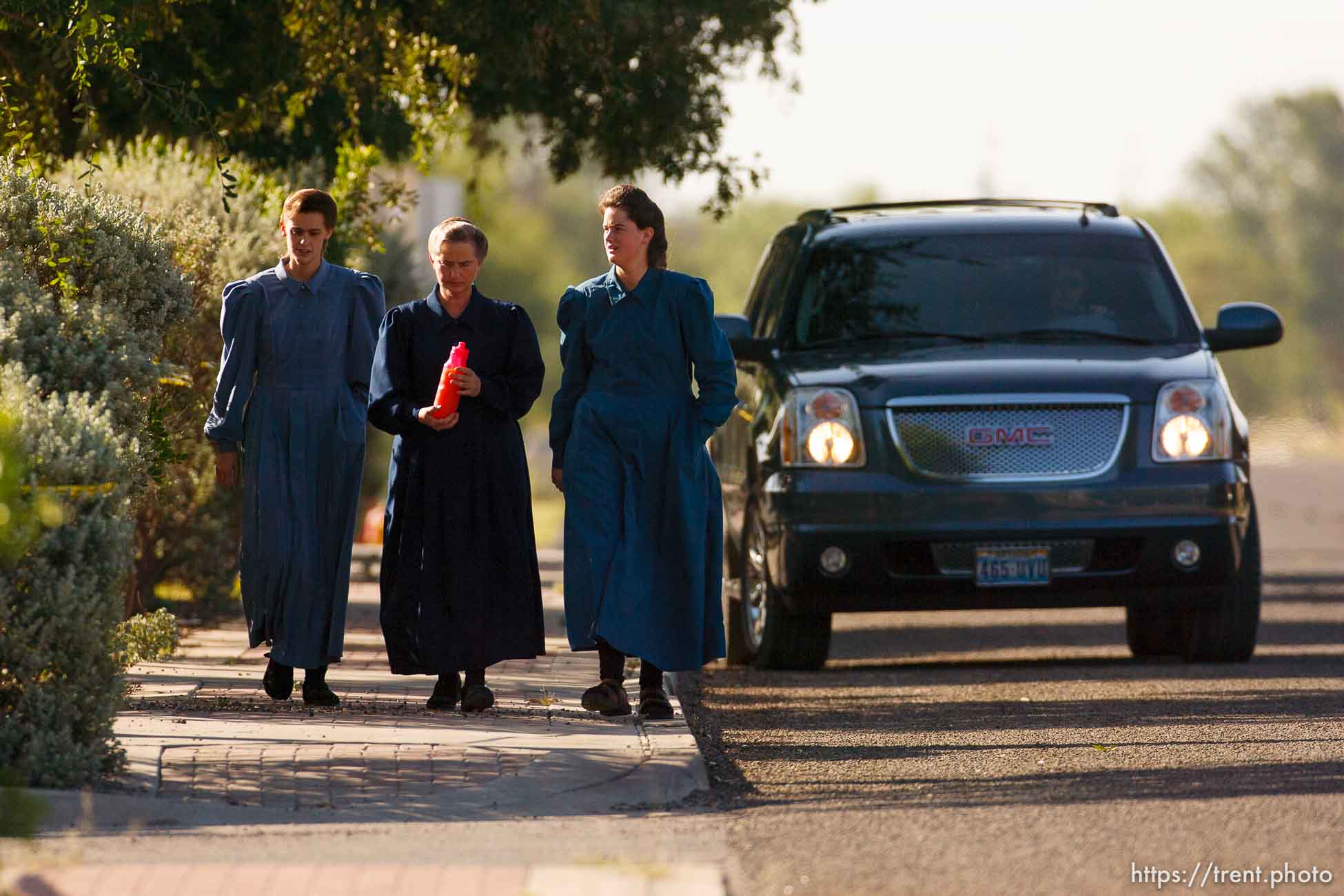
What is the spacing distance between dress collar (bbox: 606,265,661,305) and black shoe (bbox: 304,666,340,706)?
5.80ft

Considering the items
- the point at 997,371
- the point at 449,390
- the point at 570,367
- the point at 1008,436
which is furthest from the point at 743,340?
the point at 449,390

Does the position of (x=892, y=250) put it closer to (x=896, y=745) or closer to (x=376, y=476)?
(x=896, y=745)

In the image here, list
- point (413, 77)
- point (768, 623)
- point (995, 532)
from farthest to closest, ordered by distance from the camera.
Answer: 1. point (413, 77)
2. point (768, 623)
3. point (995, 532)

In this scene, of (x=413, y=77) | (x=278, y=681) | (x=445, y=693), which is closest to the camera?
(x=445, y=693)

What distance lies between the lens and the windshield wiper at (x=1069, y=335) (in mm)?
11062

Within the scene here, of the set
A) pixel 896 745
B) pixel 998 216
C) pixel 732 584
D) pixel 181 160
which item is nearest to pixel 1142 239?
pixel 998 216

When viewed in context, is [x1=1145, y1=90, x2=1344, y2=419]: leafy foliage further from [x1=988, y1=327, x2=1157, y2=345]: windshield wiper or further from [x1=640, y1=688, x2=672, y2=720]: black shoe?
[x1=640, y1=688, x2=672, y2=720]: black shoe

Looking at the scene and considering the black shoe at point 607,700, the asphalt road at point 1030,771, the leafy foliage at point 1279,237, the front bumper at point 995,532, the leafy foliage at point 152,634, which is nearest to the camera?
the asphalt road at point 1030,771

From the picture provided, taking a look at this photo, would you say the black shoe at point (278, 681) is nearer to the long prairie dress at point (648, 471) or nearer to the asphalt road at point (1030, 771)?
the long prairie dress at point (648, 471)

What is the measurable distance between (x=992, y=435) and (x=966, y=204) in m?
2.12

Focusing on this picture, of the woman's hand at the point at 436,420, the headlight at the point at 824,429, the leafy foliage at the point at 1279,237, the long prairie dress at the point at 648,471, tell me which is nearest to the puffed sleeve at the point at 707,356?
the long prairie dress at the point at 648,471

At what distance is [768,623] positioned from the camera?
10906mm

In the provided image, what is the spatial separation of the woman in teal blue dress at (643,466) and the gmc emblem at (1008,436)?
6.78ft

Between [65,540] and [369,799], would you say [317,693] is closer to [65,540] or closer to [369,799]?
[369,799]
